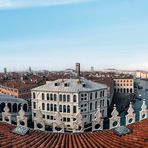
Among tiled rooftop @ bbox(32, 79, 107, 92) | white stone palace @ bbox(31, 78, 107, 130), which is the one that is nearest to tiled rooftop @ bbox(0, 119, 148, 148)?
white stone palace @ bbox(31, 78, 107, 130)

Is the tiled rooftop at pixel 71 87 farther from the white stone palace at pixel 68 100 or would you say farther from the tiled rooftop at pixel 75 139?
the tiled rooftop at pixel 75 139

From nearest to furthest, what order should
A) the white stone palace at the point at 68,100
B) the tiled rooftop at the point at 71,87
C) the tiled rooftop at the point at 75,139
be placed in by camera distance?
1. the tiled rooftop at the point at 75,139
2. the white stone palace at the point at 68,100
3. the tiled rooftop at the point at 71,87

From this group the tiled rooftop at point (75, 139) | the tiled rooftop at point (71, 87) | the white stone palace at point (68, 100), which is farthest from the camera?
the tiled rooftop at point (71, 87)

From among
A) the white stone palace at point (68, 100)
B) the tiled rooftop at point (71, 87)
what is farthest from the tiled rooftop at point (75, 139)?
the tiled rooftop at point (71, 87)

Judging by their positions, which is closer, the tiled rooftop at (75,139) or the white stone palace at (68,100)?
the tiled rooftop at (75,139)

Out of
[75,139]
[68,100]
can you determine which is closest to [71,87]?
[68,100]

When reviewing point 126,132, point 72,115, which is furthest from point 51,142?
point 72,115

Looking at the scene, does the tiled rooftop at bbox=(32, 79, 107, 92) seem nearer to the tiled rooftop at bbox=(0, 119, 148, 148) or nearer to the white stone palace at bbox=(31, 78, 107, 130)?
the white stone palace at bbox=(31, 78, 107, 130)
